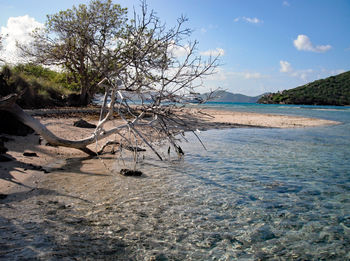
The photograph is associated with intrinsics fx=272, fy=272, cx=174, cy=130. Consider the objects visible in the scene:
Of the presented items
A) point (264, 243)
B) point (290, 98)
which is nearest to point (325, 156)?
point (264, 243)

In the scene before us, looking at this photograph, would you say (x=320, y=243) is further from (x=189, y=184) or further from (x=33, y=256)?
(x=33, y=256)

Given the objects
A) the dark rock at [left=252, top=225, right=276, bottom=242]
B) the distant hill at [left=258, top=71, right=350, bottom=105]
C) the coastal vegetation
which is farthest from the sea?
the distant hill at [left=258, top=71, right=350, bottom=105]

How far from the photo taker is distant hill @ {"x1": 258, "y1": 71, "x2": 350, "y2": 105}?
77731 mm

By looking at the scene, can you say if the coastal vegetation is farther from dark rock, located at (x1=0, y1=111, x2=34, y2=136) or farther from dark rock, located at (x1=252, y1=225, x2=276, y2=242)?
dark rock, located at (x1=252, y1=225, x2=276, y2=242)

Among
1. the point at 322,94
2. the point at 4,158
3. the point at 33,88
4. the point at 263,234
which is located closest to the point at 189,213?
the point at 263,234

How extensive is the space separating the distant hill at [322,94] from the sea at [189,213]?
3160 inches

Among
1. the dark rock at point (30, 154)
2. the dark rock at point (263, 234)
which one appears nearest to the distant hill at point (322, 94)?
the dark rock at point (30, 154)

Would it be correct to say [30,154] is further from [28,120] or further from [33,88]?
[33,88]

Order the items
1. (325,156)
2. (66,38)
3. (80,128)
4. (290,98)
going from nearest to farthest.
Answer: (325,156) < (80,128) < (66,38) < (290,98)

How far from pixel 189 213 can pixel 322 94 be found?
9184 centimetres

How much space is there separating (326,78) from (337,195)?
369ft

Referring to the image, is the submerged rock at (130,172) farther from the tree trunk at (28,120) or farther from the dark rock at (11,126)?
the dark rock at (11,126)

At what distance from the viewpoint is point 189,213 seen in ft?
14.9

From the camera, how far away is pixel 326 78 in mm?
102188
